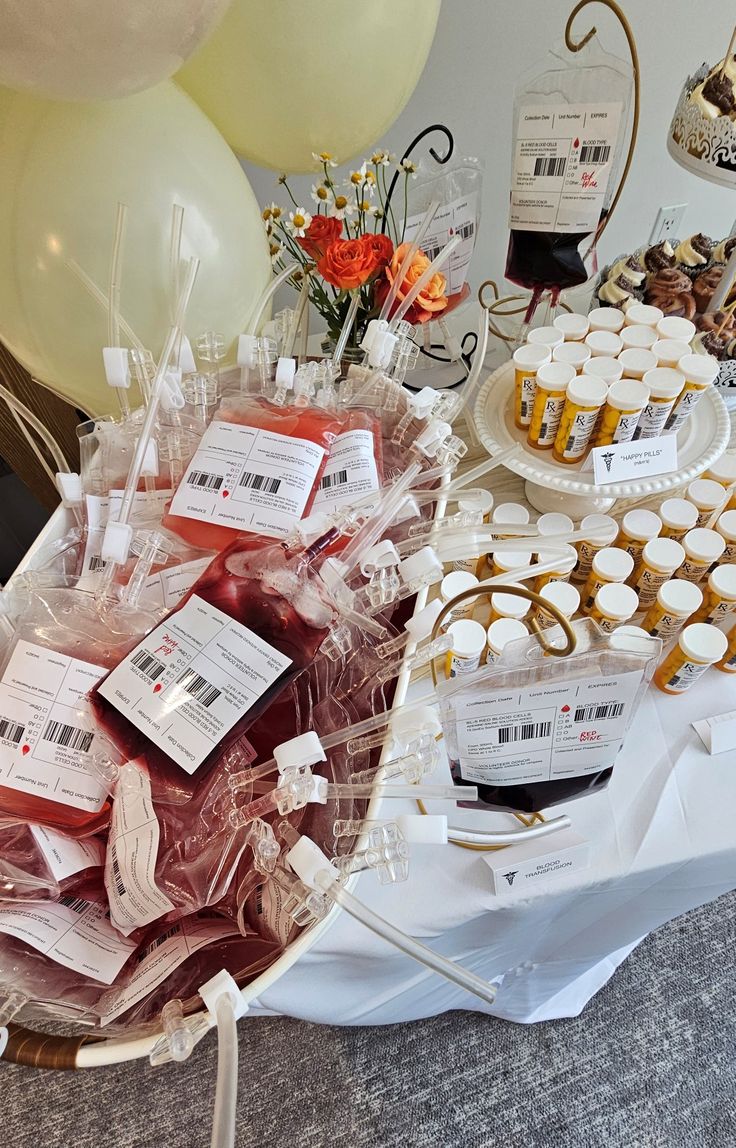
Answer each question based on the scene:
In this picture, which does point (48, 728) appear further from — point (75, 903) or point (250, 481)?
point (250, 481)

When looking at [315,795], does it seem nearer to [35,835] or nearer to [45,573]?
[35,835]

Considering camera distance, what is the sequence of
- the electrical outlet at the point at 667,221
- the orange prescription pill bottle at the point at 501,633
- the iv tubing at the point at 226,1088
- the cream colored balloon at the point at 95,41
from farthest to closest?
the electrical outlet at the point at 667,221 < the orange prescription pill bottle at the point at 501,633 < the cream colored balloon at the point at 95,41 < the iv tubing at the point at 226,1088

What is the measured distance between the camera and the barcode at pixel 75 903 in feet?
1.79

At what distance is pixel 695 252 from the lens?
1055mm

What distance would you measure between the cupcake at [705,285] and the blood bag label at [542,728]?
0.76 m

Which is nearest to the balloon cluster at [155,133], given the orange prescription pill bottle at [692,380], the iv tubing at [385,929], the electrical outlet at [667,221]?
the orange prescription pill bottle at [692,380]

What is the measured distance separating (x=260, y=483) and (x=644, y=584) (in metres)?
0.50

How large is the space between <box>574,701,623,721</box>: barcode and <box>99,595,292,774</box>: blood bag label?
0.83 ft

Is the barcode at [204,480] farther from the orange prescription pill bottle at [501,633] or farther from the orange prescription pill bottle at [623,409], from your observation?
the orange prescription pill bottle at [623,409]

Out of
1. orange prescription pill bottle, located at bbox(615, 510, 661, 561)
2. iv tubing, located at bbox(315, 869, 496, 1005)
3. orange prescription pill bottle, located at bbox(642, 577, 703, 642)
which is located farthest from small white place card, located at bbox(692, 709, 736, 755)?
iv tubing, located at bbox(315, 869, 496, 1005)

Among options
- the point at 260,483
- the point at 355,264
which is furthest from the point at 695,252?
the point at 260,483

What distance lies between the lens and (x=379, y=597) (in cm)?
61

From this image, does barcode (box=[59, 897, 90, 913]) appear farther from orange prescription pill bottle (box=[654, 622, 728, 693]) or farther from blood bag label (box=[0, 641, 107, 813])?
orange prescription pill bottle (box=[654, 622, 728, 693])

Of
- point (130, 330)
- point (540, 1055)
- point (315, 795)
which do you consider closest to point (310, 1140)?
point (540, 1055)
